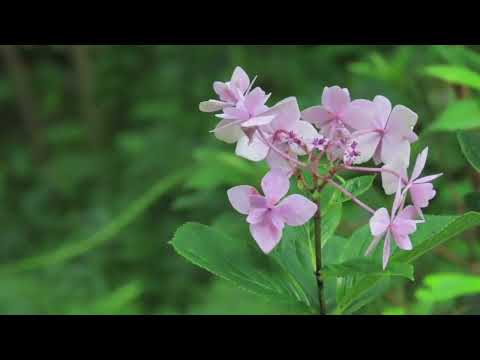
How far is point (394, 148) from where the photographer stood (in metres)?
0.58

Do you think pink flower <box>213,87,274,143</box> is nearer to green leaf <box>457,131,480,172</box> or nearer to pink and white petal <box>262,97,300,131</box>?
pink and white petal <box>262,97,300,131</box>

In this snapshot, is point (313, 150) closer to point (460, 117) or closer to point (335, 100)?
point (335, 100)

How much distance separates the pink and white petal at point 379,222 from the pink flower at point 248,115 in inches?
3.7

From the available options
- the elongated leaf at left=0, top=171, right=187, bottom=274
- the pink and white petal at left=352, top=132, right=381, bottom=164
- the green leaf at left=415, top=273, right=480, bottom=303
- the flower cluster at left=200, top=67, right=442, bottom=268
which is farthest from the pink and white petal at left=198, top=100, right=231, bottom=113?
the elongated leaf at left=0, top=171, right=187, bottom=274

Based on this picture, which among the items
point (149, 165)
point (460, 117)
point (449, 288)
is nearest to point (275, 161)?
point (449, 288)

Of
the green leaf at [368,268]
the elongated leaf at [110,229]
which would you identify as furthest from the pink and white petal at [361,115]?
the elongated leaf at [110,229]

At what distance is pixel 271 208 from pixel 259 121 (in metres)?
0.06

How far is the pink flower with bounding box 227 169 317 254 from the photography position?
1.71 feet

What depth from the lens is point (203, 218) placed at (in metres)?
1.88

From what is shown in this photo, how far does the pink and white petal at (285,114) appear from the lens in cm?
54

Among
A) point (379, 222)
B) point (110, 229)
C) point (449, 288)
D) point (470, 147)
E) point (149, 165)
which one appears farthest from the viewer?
point (149, 165)

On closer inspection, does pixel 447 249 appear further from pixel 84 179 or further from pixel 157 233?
pixel 84 179

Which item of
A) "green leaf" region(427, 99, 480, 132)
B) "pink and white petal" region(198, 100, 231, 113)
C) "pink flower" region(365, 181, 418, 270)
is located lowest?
"pink flower" region(365, 181, 418, 270)
